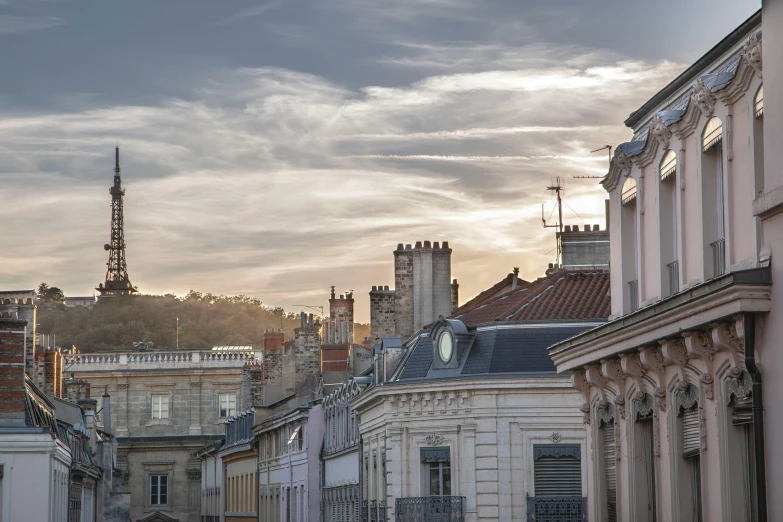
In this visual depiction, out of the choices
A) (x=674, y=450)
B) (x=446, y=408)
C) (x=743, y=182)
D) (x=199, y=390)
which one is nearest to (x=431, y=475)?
(x=446, y=408)

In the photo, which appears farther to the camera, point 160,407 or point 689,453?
point 160,407

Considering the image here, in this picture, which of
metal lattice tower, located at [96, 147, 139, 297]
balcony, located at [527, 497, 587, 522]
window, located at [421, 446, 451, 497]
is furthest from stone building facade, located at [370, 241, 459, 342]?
metal lattice tower, located at [96, 147, 139, 297]

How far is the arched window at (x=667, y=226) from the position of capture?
730 inches

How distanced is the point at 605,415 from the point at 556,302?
1533 centimetres

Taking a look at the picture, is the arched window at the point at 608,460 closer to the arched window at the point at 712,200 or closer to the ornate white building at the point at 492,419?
the arched window at the point at 712,200

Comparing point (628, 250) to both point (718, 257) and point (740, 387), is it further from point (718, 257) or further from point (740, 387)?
point (740, 387)

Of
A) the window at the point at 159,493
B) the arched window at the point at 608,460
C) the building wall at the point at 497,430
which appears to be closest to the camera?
the arched window at the point at 608,460

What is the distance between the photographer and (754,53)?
50.5 ft

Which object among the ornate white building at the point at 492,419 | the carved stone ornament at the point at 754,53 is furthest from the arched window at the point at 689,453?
the ornate white building at the point at 492,419

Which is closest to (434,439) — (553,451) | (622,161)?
(553,451)

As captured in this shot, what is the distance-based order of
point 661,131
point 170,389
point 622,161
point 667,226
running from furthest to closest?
1. point 170,389
2. point 622,161
3. point 667,226
4. point 661,131

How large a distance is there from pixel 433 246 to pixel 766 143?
3363cm

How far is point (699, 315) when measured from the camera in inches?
606

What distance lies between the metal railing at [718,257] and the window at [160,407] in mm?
75786
